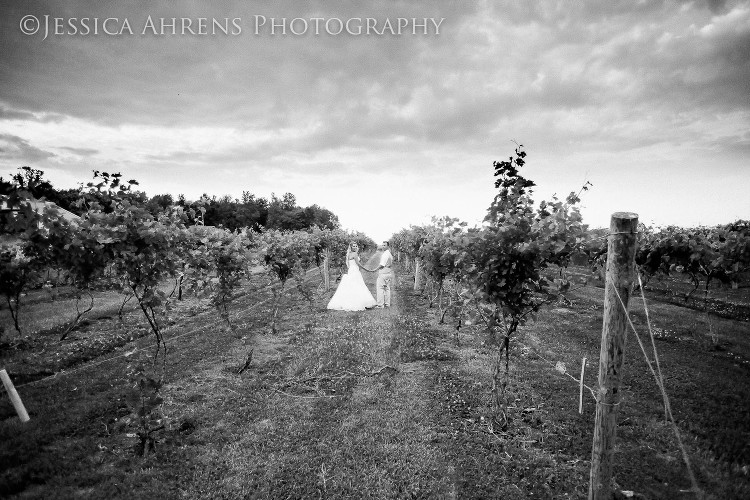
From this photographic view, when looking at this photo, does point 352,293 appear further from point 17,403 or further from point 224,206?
point 224,206

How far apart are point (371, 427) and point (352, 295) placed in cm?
1186

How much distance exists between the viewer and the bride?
61.3ft

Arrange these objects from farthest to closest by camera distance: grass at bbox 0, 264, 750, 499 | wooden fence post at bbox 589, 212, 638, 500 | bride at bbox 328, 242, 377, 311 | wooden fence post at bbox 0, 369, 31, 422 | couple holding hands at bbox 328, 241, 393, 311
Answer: bride at bbox 328, 242, 377, 311, couple holding hands at bbox 328, 241, 393, 311, wooden fence post at bbox 0, 369, 31, 422, grass at bbox 0, 264, 750, 499, wooden fence post at bbox 589, 212, 638, 500

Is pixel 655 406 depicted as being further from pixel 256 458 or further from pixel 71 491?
pixel 71 491

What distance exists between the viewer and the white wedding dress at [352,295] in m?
18.7

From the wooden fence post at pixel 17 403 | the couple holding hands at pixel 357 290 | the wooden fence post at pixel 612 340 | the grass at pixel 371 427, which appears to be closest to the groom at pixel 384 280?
the couple holding hands at pixel 357 290

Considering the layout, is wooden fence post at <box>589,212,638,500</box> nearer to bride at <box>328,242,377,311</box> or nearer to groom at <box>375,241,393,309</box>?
groom at <box>375,241,393,309</box>

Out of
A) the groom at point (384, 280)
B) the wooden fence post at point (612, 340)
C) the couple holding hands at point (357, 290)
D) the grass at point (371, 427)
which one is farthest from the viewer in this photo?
the couple holding hands at point (357, 290)

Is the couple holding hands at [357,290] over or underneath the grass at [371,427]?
over

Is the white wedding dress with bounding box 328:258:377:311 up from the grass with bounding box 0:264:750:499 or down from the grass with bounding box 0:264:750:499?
up

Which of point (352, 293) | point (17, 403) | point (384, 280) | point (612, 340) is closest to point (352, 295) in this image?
point (352, 293)

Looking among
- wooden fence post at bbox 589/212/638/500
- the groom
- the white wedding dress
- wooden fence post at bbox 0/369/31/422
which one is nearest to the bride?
the white wedding dress

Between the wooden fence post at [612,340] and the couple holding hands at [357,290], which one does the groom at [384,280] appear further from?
the wooden fence post at [612,340]

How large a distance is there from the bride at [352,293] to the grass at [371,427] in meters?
5.71
